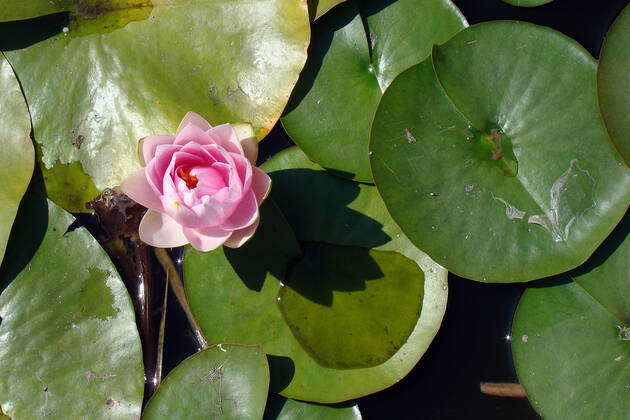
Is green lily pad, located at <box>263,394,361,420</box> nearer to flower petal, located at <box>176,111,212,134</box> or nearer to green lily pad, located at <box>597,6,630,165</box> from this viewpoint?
flower petal, located at <box>176,111,212,134</box>

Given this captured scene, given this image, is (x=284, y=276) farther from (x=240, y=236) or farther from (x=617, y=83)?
(x=617, y=83)

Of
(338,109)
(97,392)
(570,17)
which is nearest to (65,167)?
(97,392)

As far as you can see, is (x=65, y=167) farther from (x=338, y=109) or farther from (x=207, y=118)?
(x=338, y=109)

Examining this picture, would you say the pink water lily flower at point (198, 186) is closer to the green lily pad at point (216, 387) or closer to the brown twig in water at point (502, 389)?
the green lily pad at point (216, 387)

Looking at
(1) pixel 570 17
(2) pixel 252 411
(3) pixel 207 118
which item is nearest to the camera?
(2) pixel 252 411

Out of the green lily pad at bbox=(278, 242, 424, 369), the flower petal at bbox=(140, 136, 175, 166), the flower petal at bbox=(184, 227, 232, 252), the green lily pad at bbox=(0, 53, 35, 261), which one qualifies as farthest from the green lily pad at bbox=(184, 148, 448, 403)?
the green lily pad at bbox=(0, 53, 35, 261)
